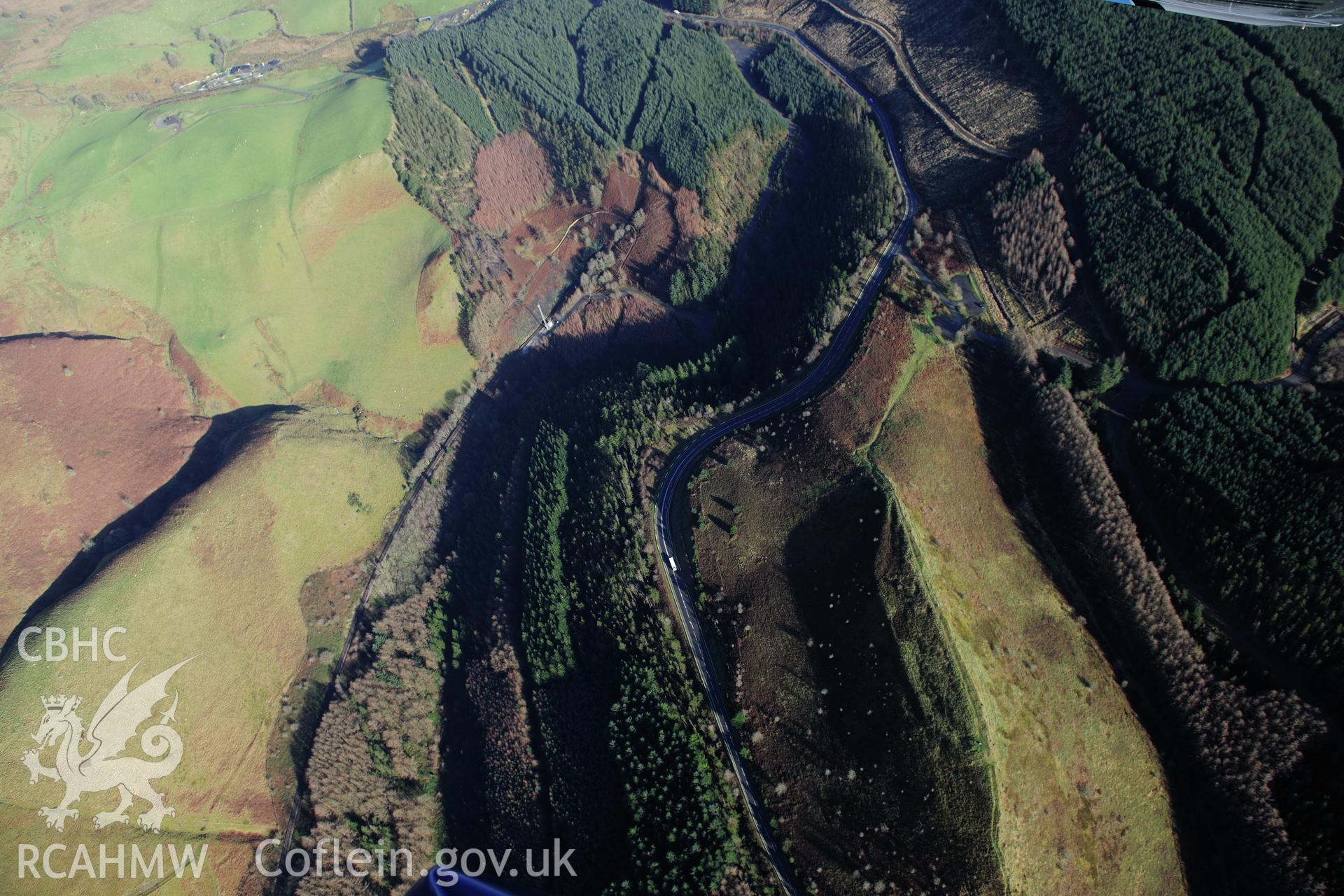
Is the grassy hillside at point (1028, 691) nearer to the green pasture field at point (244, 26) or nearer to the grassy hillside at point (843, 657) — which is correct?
the grassy hillside at point (843, 657)

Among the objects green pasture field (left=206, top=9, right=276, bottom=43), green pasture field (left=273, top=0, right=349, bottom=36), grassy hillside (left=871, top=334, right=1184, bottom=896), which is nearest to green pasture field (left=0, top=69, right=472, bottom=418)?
green pasture field (left=273, top=0, right=349, bottom=36)

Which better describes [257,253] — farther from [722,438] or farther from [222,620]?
[722,438]

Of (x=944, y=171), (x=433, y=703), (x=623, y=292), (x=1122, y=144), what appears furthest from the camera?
(x=623, y=292)

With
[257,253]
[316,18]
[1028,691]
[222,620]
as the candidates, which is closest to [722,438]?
[1028,691]

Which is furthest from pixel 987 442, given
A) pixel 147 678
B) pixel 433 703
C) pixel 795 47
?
pixel 147 678

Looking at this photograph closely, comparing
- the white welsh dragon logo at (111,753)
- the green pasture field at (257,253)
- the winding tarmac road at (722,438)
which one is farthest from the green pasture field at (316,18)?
the white welsh dragon logo at (111,753)

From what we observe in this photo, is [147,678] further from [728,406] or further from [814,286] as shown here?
[814,286]
